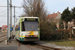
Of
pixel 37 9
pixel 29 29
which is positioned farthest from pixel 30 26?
pixel 37 9

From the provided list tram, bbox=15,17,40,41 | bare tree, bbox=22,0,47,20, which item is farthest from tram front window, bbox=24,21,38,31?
bare tree, bbox=22,0,47,20

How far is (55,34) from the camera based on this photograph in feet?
69.2

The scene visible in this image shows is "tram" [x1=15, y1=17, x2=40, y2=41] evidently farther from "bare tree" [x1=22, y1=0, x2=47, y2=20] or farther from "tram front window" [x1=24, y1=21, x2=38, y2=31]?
"bare tree" [x1=22, y1=0, x2=47, y2=20]

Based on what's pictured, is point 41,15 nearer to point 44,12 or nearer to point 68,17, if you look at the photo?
point 44,12

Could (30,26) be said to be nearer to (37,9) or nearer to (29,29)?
(29,29)

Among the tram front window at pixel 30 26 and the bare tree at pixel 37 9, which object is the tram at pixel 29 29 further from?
the bare tree at pixel 37 9

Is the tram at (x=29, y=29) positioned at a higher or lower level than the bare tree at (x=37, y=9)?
lower

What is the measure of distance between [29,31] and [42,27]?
637 centimetres

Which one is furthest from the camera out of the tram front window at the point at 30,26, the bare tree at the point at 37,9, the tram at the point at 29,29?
the bare tree at the point at 37,9

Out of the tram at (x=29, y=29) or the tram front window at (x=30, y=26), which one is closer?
the tram at (x=29, y=29)

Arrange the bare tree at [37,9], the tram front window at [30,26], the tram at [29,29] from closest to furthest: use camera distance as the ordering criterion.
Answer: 1. the tram at [29,29]
2. the tram front window at [30,26]
3. the bare tree at [37,9]

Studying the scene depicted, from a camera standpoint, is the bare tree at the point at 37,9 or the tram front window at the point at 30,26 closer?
the tram front window at the point at 30,26

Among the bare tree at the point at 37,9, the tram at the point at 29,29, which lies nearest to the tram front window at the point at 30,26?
the tram at the point at 29,29

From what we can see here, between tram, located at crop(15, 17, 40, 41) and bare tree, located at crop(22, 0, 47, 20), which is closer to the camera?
tram, located at crop(15, 17, 40, 41)
